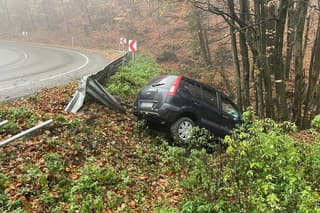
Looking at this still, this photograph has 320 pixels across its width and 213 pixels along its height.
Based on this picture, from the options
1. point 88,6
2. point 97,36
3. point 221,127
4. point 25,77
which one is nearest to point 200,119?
point 221,127

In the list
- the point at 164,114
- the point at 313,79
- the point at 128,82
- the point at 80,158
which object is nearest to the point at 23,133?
the point at 80,158

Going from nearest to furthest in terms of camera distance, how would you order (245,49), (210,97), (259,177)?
(259,177)
(210,97)
(245,49)

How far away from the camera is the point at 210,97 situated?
927 cm

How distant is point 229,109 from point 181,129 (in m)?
→ 2.10

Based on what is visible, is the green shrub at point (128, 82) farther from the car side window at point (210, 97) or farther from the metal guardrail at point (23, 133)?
the metal guardrail at point (23, 133)

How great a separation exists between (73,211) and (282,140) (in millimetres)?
3520

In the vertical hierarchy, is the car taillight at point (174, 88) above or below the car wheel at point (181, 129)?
above

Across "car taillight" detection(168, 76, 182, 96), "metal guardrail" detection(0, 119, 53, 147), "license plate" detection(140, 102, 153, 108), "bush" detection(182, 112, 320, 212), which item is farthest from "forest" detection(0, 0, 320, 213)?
"car taillight" detection(168, 76, 182, 96)

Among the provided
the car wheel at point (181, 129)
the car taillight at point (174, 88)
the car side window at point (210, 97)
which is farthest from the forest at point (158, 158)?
the car taillight at point (174, 88)

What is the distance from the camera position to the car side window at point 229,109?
9.56m

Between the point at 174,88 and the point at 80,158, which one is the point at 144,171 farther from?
the point at 174,88

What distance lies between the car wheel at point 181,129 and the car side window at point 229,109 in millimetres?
1501

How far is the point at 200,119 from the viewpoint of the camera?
347 inches

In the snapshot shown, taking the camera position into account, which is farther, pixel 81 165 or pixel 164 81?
pixel 164 81
